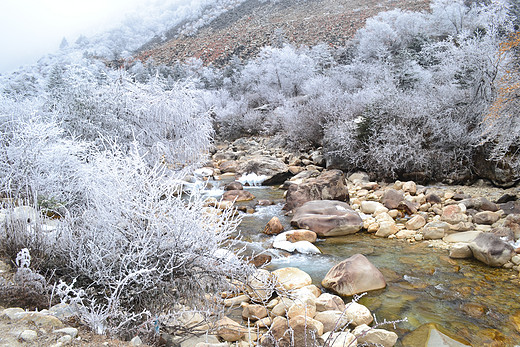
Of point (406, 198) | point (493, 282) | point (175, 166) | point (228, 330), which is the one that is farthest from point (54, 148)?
point (406, 198)

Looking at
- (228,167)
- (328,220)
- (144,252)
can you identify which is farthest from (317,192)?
(228,167)

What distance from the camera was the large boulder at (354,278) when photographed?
167 inches

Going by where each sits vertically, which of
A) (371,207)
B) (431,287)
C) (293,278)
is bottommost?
(371,207)

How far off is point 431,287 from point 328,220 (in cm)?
250

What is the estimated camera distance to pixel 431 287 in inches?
173

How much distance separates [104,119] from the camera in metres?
8.22

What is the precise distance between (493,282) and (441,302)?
955 millimetres

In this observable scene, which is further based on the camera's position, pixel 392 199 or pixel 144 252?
pixel 392 199

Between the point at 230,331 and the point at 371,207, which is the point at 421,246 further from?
the point at 230,331

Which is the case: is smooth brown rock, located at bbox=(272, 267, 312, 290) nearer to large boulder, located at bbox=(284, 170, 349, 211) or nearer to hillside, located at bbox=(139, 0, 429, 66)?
large boulder, located at bbox=(284, 170, 349, 211)

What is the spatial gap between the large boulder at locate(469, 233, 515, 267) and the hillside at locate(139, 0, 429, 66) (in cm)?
3397

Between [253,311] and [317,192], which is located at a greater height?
[253,311]

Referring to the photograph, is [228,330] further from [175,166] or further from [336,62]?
[336,62]

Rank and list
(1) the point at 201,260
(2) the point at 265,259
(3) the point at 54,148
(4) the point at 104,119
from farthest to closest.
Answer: (4) the point at 104,119, (2) the point at 265,259, (3) the point at 54,148, (1) the point at 201,260
